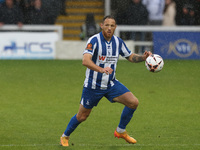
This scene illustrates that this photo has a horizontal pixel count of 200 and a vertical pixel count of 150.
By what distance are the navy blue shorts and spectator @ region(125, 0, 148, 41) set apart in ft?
39.8

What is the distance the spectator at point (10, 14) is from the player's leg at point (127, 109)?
12575mm

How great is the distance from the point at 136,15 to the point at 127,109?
12666mm

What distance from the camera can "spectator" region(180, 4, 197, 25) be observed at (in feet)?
66.2

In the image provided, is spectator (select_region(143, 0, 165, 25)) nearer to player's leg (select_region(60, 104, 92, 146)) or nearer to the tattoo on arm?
the tattoo on arm

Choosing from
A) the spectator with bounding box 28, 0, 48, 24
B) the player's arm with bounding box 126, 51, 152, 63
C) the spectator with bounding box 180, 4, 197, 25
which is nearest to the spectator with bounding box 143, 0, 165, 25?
the spectator with bounding box 180, 4, 197, 25

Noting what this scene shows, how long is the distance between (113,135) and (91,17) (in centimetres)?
1251

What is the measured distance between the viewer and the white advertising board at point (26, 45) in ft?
59.1

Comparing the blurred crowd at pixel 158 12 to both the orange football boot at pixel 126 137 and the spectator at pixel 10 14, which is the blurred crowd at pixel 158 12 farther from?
the orange football boot at pixel 126 137

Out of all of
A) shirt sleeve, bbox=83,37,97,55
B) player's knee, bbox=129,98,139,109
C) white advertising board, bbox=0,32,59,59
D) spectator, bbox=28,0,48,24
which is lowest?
white advertising board, bbox=0,32,59,59

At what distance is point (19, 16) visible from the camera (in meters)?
19.3

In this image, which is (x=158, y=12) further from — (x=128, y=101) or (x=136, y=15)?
(x=128, y=101)

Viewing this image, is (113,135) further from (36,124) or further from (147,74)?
(147,74)

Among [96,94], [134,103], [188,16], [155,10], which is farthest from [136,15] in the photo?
[96,94]

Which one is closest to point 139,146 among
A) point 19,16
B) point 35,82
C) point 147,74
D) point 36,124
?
point 36,124
